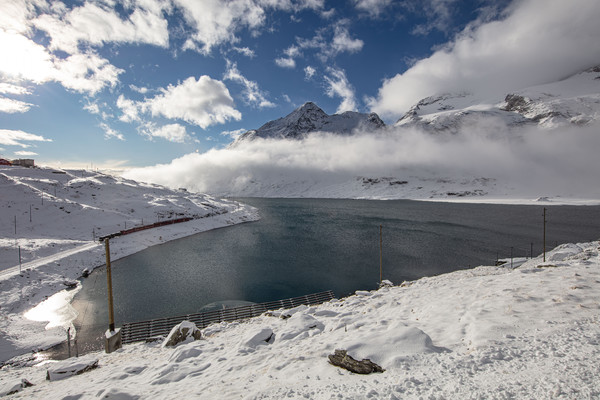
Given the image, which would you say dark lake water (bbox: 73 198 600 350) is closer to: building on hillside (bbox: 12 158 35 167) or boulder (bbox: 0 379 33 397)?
boulder (bbox: 0 379 33 397)

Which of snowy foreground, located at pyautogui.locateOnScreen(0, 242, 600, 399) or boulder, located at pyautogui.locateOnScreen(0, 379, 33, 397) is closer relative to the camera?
snowy foreground, located at pyautogui.locateOnScreen(0, 242, 600, 399)

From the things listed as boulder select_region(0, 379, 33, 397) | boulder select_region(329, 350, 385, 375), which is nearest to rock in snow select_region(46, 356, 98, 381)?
boulder select_region(0, 379, 33, 397)

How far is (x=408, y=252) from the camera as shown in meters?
53.2

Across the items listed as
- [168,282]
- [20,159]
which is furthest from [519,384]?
[20,159]

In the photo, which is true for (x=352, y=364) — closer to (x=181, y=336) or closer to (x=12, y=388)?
(x=181, y=336)

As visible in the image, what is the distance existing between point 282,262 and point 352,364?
40.3m

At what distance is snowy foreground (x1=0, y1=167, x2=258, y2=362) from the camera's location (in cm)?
2756

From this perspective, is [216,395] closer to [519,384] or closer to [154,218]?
[519,384]

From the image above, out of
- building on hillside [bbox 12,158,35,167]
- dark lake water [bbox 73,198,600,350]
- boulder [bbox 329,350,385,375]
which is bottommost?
dark lake water [bbox 73,198,600,350]

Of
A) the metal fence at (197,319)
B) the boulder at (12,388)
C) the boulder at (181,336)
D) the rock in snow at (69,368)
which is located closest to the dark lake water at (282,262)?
the metal fence at (197,319)

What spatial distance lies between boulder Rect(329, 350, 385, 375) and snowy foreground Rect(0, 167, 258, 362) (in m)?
28.0

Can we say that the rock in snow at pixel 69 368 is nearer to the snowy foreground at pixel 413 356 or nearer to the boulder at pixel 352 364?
the snowy foreground at pixel 413 356

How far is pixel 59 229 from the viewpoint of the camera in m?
60.1

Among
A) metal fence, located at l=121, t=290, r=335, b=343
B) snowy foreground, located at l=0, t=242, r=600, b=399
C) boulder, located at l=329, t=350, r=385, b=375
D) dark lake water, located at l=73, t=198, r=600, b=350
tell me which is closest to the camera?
snowy foreground, located at l=0, t=242, r=600, b=399
